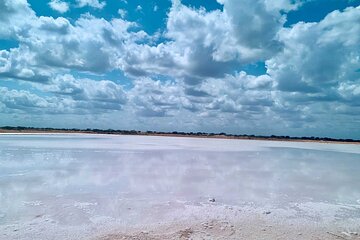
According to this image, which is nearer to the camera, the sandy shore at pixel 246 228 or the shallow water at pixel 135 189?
the sandy shore at pixel 246 228

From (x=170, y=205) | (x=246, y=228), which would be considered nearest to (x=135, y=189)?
(x=170, y=205)

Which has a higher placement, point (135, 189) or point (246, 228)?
point (135, 189)

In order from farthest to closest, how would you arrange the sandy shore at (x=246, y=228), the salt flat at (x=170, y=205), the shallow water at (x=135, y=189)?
the shallow water at (x=135, y=189) < the salt flat at (x=170, y=205) < the sandy shore at (x=246, y=228)

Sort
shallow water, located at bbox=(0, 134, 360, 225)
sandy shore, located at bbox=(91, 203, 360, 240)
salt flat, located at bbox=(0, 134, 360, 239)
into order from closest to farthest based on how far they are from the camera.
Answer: sandy shore, located at bbox=(91, 203, 360, 240) < salt flat, located at bbox=(0, 134, 360, 239) < shallow water, located at bbox=(0, 134, 360, 225)

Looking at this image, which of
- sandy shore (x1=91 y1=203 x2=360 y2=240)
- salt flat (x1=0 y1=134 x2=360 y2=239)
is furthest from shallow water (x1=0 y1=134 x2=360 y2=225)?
sandy shore (x1=91 y1=203 x2=360 y2=240)

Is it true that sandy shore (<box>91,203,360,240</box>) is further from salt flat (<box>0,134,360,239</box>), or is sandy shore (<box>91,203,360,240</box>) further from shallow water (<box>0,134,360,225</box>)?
shallow water (<box>0,134,360,225</box>)

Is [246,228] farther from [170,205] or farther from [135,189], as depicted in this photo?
[135,189]

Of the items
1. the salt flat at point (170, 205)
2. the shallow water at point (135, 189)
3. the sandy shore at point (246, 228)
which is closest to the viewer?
the sandy shore at point (246, 228)

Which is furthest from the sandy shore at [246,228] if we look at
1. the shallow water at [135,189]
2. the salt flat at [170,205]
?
the shallow water at [135,189]

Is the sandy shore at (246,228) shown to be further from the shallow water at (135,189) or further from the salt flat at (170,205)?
the shallow water at (135,189)

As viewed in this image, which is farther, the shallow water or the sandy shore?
the shallow water

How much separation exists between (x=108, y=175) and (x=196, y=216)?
17.2 feet

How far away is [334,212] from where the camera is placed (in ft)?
22.9

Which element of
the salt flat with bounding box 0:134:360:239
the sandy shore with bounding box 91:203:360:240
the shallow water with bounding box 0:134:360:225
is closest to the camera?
the sandy shore with bounding box 91:203:360:240
